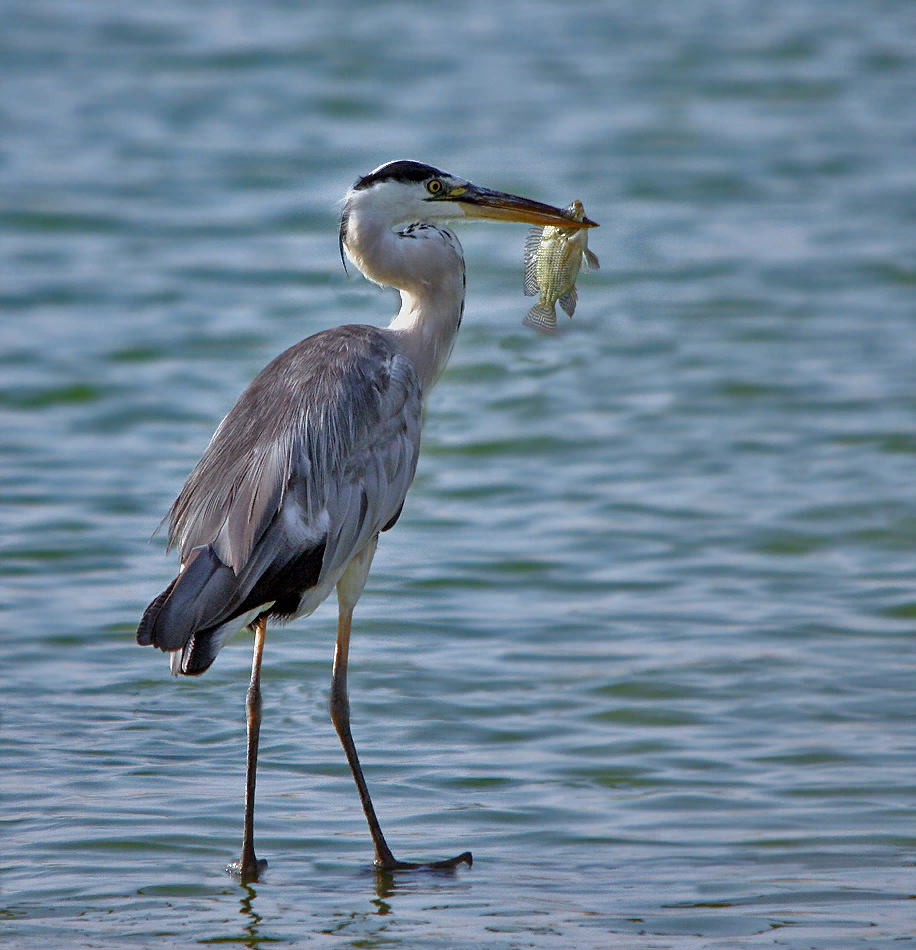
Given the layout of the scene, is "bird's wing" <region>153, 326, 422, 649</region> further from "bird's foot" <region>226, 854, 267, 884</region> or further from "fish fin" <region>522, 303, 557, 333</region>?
"bird's foot" <region>226, 854, 267, 884</region>

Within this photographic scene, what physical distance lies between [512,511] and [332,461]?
343 centimetres

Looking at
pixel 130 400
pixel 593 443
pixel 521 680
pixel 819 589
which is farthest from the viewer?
pixel 130 400

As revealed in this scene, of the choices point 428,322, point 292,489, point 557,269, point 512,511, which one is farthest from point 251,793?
point 512,511

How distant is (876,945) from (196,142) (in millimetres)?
13091

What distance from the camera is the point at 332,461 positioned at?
541 cm

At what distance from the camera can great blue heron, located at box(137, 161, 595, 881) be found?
498 centimetres

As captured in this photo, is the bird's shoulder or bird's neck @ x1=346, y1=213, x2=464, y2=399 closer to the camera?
the bird's shoulder

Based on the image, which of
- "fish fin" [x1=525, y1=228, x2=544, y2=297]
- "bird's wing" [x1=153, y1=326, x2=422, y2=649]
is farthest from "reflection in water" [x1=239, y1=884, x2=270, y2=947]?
"fish fin" [x1=525, y1=228, x2=544, y2=297]

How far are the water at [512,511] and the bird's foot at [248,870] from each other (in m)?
0.05

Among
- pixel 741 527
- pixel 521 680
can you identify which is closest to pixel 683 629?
pixel 521 680

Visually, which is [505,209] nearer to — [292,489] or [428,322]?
[428,322]

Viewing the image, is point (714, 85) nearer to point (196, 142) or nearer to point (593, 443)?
point (196, 142)

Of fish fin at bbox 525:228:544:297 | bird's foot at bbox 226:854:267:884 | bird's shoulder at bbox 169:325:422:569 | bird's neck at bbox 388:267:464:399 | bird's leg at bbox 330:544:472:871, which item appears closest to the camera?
bird's foot at bbox 226:854:267:884

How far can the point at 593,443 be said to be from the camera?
31.9 feet
